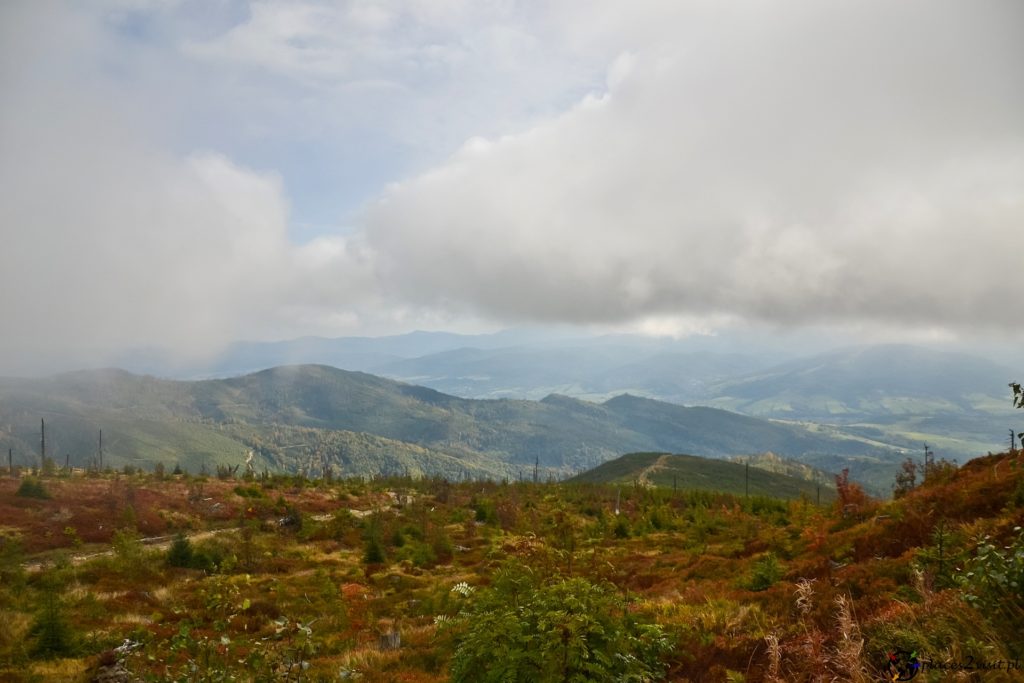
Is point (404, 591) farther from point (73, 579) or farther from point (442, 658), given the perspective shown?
point (73, 579)

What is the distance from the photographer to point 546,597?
748cm

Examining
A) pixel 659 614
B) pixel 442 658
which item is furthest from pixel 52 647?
pixel 659 614

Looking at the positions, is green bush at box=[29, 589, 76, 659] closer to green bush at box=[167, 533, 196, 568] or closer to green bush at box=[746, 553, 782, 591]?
green bush at box=[167, 533, 196, 568]

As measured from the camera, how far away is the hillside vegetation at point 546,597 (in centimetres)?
659

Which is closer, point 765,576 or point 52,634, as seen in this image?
point 52,634

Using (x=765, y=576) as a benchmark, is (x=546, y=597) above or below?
above

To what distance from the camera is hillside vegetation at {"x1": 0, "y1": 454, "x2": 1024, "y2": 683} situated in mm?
6586

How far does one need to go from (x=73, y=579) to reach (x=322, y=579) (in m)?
9.58

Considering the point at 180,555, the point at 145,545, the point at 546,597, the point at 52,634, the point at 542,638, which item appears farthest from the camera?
the point at 145,545

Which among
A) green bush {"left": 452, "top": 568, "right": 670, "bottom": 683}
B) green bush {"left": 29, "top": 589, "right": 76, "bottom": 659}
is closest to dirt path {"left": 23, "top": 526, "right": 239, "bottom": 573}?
green bush {"left": 29, "top": 589, "right": 76, "bottom": 659}

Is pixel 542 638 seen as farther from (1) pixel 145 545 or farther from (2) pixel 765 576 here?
(1) pixel 145 545

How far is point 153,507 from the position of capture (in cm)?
4059

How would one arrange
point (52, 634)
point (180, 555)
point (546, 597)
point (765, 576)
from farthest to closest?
point (180, 555) < point (765, 576) < point (52, 634) < point (546, 597)

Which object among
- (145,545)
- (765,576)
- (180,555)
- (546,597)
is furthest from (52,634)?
(145,545)
